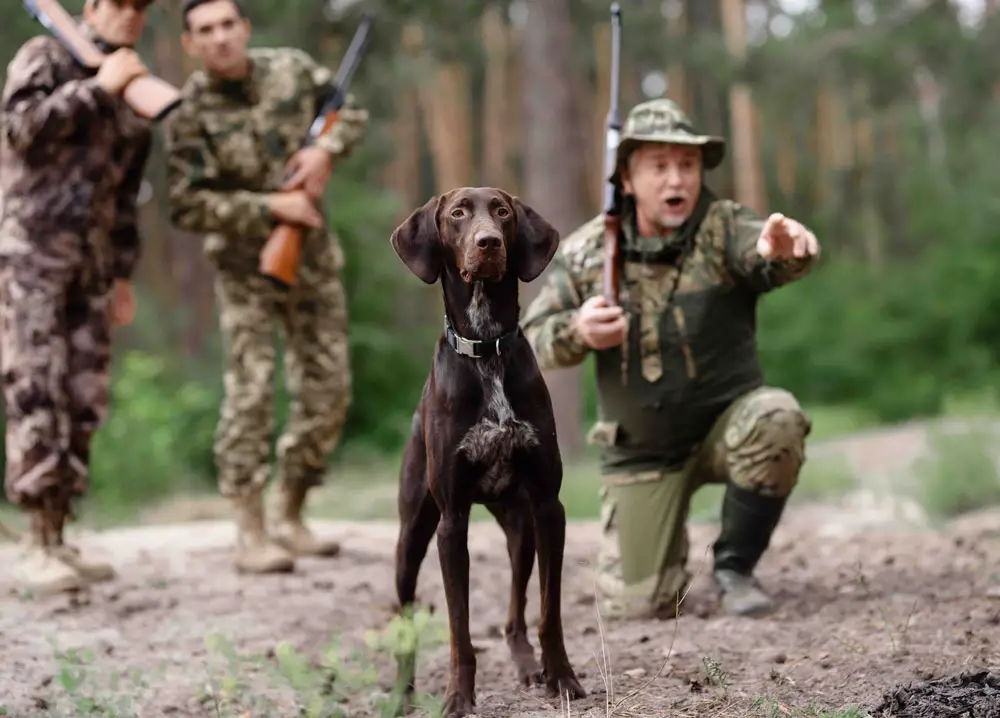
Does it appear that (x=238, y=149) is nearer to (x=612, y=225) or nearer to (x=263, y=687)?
(x=612, y=225)

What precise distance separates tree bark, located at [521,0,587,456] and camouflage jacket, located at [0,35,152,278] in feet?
17.9

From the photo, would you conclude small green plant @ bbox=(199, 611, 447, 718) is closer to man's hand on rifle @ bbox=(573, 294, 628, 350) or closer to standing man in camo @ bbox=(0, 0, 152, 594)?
man's hand on rifle @ bbox=(573, 294, 628, 350)

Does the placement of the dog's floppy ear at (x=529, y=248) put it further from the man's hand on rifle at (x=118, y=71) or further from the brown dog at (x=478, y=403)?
the man's hand on rifle at (x=118, y=71)

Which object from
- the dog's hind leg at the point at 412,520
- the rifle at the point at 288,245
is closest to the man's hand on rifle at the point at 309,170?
the rifle at the point at 288,245

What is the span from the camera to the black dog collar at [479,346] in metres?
3.33

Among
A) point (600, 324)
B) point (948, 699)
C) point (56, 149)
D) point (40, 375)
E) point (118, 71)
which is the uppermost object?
point (118, 71)

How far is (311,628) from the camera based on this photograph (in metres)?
4.83

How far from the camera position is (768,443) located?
450cm

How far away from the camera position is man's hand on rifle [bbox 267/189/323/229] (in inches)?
221

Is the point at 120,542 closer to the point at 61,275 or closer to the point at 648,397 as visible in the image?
the point at 61,275

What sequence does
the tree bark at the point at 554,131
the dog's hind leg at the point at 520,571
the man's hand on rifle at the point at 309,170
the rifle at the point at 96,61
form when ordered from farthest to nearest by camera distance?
the tree bark at the point at 554,131, the man's hand on rifle at the point at 309,170, the rifle at the point at 96,61, the dog's hind leg at the point at 520,571

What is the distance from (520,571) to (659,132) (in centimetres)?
189

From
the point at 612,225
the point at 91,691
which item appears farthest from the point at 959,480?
the point at 91,691

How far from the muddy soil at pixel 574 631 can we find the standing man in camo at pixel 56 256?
19.8 inches
